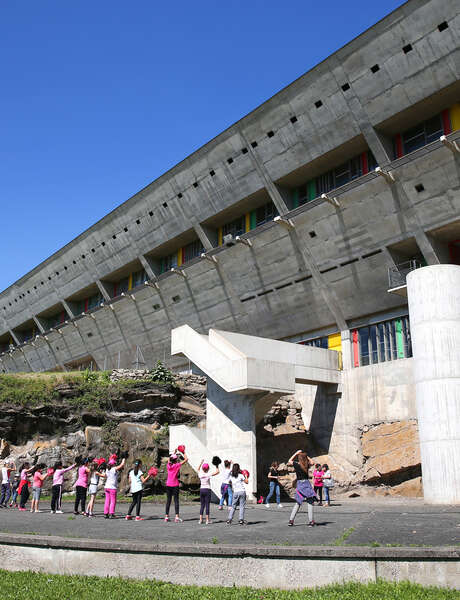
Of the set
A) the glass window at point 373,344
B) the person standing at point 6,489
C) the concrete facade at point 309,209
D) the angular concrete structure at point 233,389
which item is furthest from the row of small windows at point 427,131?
the person standing at point 6,489

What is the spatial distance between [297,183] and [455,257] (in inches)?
343

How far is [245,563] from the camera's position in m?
6.98

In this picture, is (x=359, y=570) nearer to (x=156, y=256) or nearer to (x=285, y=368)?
(x=285, y=368)

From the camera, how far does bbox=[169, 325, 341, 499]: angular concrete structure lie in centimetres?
2117

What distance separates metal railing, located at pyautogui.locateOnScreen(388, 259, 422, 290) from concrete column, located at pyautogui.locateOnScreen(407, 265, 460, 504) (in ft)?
14.1

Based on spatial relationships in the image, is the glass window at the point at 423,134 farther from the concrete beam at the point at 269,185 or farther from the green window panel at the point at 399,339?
the green window panel at the point at 399,339

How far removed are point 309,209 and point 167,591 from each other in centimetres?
2145

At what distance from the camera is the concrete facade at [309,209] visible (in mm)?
22438

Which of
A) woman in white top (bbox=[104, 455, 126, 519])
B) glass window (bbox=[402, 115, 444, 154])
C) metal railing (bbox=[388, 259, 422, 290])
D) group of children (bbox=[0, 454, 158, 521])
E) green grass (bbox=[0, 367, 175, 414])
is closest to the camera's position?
group of children (bbox=[0, 454, 158, 521])

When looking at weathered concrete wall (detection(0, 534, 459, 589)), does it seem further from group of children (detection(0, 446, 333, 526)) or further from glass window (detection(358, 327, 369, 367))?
glass window (detection(358, 327, 369, 367))

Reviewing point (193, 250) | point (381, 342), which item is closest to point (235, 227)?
point (193, 250)

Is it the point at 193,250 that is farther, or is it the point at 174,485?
the point at 193,250

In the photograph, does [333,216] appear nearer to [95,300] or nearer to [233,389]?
[233,389]

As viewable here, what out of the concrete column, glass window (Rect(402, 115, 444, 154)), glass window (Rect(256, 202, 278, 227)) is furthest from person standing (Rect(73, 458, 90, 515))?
glass window (Rect(256, 202, 278, 227))
